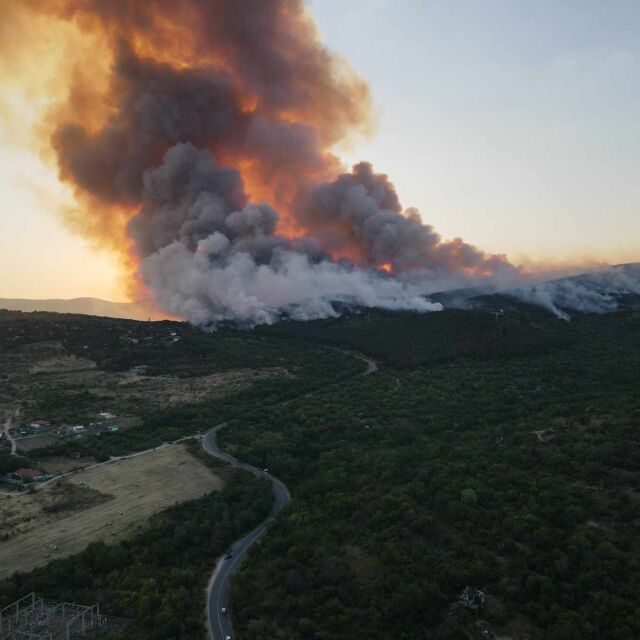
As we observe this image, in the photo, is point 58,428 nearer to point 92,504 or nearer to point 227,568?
point 92,504

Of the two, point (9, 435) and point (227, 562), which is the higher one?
point (9, 435)

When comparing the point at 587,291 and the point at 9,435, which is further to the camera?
the point at 587,291

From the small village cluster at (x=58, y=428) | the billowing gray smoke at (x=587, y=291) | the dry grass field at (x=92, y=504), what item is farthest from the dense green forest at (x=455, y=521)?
the billowing gray smoke at (x=587, y=291)

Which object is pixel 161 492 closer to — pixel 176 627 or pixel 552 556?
pixel 176 627

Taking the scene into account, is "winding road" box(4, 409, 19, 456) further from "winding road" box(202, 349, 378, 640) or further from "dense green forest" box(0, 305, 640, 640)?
"winding road" box(202, 349, 378, 640)

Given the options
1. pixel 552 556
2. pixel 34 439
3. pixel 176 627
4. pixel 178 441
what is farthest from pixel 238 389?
pixel 552 556

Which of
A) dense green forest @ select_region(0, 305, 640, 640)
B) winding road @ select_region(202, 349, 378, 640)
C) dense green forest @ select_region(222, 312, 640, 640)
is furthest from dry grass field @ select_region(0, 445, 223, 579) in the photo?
dense green forest @ select_region(222, 312, 640, 640)

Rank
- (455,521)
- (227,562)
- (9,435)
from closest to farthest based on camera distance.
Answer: (455,521) → (227,562) → (9,435)

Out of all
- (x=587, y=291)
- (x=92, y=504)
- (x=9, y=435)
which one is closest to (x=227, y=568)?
(x=92, y=504)
